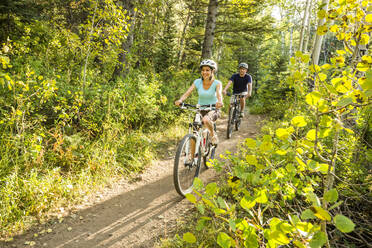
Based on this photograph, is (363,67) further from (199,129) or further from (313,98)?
(199,129)

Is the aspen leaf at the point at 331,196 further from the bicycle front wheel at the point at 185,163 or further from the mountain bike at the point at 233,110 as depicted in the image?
the mountain bike at the point at 233,110

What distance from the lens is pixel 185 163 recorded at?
13.2ft

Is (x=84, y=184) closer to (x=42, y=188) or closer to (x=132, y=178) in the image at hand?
(x=42, y=188)

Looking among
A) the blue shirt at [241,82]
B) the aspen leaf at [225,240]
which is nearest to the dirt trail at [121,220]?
the aspen leaf at [225,240]

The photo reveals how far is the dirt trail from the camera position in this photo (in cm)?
304

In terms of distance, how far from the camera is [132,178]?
15.7ft

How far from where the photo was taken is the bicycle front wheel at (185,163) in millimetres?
3719

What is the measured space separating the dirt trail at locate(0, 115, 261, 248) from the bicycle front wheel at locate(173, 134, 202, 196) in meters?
0.28

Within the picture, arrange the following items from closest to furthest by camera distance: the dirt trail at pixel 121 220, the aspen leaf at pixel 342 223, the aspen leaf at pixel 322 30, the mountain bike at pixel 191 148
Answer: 1. the aspen leaf at pixel 342 223
2. the aspen leaf at pixel 322 30
3. the dirt trail at pixel 121 220
4. the mountain bike at pixel 191 148

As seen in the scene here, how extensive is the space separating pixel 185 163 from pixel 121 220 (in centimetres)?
144

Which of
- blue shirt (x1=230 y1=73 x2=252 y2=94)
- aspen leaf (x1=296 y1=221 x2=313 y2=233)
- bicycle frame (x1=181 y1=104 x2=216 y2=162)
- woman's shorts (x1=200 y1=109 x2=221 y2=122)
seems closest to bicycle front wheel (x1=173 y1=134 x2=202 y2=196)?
bicycle frame (x1=181 y1=104 x2=216 y2=162)

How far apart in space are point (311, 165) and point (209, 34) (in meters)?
9.51

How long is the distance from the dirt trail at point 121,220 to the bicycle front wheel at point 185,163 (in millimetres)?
282

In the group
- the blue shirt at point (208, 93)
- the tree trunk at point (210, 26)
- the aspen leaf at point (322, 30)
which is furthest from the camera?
the tree trunk at point (210, 26)
